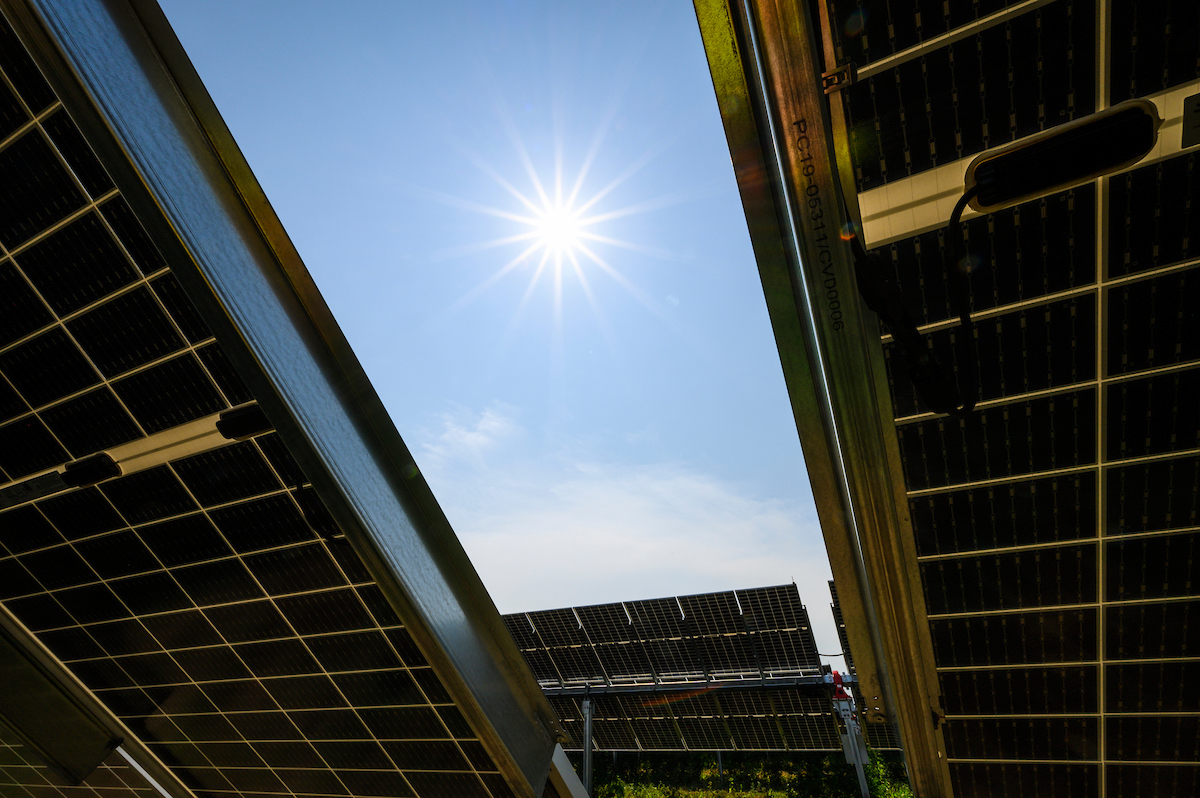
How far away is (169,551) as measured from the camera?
8469 millimetres

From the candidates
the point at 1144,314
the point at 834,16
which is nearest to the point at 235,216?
the point at 834,16

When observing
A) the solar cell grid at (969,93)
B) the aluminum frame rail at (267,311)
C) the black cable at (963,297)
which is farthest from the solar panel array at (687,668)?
the solar cell grid at (969,93)

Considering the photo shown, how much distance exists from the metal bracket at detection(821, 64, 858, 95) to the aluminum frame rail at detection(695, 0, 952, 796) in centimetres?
18

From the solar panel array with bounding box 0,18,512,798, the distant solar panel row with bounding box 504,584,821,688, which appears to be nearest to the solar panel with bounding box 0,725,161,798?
the solar panel array with bounding box 0,18,512,798

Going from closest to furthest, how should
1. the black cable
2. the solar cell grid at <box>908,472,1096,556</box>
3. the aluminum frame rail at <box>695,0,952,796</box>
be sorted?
the black cable
the aluminum frame rail at <box>695,0,952,796</box>
the solar cell grid at <box>908,472,1096,556</box>

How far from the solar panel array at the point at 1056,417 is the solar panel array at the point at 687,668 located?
6.53 m

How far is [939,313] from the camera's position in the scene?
5246mm

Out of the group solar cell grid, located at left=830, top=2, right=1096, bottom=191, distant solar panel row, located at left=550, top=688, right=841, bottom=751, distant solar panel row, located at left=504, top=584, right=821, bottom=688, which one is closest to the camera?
solar cell grid, located at left=830, top=2, right=1096, bottom=191

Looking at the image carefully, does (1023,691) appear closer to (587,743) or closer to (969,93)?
(969,93)

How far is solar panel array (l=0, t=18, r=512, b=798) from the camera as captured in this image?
6.25 metres

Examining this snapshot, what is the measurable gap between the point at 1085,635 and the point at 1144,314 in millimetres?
4651

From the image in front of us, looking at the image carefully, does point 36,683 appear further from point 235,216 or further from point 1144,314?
point 1144,314

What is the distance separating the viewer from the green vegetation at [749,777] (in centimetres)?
1584

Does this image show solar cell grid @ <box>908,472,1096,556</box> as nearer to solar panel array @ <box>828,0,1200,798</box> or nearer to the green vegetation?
solar panel array @ <box>828,0,1200,798</box>
